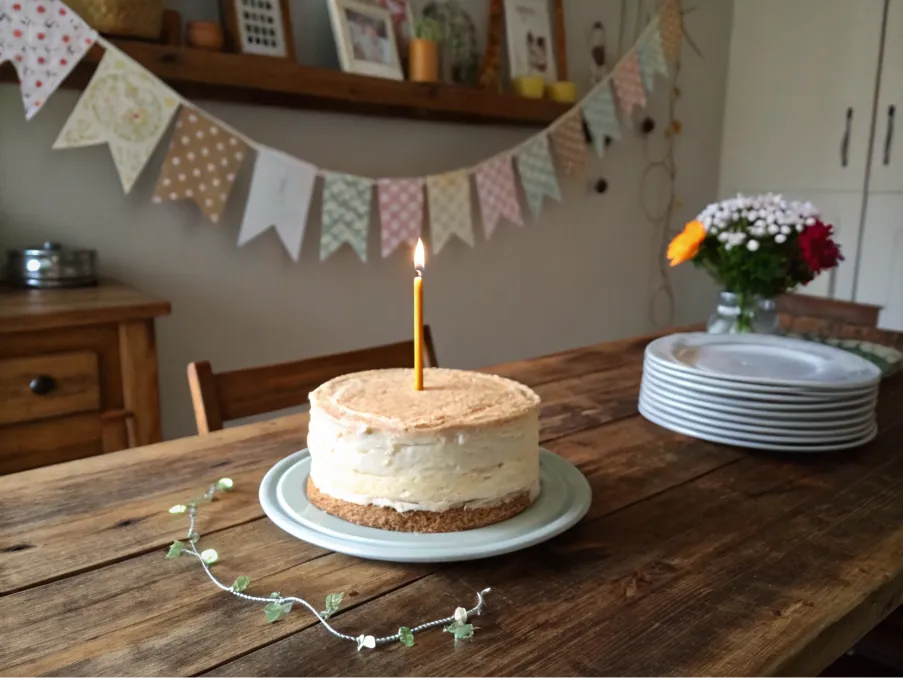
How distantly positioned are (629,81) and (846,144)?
1112mm

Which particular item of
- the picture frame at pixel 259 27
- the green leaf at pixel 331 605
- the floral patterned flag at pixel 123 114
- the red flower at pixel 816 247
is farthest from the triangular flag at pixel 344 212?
the green leaf at pixel 331 605

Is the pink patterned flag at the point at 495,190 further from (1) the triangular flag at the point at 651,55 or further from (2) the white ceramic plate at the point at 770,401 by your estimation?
(2) the white ceramic plate at the point at 770,401

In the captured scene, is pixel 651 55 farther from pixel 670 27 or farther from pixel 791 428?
pixel 791 428

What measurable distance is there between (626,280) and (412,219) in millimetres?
1397

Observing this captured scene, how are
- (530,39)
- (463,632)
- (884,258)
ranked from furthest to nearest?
1. (884,258)
2. (530,39)
3. (463,632)

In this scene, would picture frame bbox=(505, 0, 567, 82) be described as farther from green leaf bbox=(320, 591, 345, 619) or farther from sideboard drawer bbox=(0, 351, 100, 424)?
green leaf bbox=(320, 591, 345, 619)

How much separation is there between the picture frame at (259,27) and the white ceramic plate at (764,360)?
135 centimetres

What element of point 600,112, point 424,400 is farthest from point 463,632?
point 600,112

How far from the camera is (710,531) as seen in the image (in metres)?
0.71

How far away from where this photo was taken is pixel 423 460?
2.15ft

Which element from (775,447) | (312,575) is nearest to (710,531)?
(775,447)

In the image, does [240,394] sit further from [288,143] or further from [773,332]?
[288,143]

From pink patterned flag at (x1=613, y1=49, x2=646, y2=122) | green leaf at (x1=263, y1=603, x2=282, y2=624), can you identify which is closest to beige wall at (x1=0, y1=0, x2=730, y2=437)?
pink patterned flag at (x1=613, y1=49, x2=646, y2=122)

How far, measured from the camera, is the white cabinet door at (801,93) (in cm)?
305
